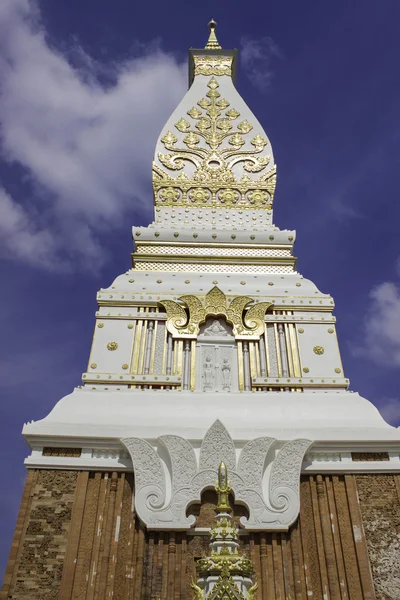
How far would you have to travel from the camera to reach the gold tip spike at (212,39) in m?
18.3

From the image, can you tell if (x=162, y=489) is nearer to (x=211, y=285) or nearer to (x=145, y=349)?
(x=145, y=349)

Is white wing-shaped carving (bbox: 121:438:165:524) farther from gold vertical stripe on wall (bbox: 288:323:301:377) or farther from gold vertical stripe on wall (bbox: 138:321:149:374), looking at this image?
gold vertical stripe on wall (bbox: 288:323:301:377)

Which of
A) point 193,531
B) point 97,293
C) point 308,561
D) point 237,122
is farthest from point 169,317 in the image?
point 237,122

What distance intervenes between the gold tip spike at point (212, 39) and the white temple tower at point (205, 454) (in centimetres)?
969

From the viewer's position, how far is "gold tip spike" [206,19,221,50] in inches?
722

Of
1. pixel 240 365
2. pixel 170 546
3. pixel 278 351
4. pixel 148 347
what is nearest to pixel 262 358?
pixel 278 351

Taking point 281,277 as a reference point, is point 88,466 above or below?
below

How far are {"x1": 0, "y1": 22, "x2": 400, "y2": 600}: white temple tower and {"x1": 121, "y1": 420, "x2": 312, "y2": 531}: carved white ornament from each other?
19mm

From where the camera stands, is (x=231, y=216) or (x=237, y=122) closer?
(x=231, y=216)

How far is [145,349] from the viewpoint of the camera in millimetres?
10695

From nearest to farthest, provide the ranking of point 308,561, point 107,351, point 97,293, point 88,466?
point 308,561
point 88,466
point 107,351
point 97,293

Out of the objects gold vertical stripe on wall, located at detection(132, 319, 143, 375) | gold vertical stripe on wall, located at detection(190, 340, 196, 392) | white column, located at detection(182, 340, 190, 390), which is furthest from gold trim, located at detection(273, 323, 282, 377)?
gold vertical stripe on wall, located at detection(132, 319, 143, 375)

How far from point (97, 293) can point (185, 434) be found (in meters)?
3.96

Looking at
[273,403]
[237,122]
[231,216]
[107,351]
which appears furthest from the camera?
[237,122]
